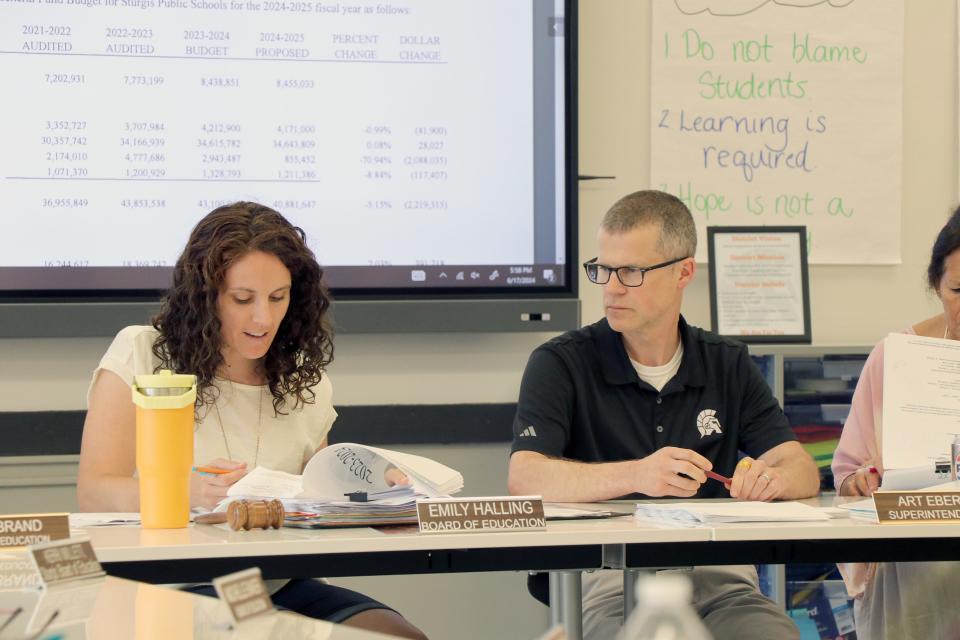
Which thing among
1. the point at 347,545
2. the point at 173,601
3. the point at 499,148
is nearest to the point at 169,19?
the point at 499,148

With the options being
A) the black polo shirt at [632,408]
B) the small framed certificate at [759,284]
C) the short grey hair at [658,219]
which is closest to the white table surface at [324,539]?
the black polo shirt at [632,408]

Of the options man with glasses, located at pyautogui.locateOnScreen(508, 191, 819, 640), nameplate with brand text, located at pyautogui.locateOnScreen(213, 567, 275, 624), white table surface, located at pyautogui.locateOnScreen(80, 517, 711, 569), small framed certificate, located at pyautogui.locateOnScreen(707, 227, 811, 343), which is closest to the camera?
nameplate with brand text, located at pyautogui.locateOnScreen(213, 567, 275, 624)

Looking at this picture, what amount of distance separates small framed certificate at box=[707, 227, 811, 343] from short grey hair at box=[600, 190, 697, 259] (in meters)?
0.69

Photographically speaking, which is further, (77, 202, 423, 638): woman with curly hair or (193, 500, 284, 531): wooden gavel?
(77, 202, 423, 638): woman with curly hair

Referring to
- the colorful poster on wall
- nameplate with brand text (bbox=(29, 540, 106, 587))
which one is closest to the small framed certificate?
the colorful poster on wall

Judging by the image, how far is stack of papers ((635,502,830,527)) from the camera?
5.66ft

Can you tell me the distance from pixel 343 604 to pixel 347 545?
1.36ft

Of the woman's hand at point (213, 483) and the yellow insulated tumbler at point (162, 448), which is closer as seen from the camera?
the yellow insulated tumbler at point (162, 448)

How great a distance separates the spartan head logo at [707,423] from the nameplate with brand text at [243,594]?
5.26 feet

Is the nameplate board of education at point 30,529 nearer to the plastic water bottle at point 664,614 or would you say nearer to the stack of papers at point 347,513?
the stack of papers at point 347,513

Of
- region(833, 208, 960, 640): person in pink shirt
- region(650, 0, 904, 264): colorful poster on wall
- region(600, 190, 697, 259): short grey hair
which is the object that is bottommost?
region(833, 208, 960, 640): person in pink shirt

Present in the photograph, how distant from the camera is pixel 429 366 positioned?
10.3 feet

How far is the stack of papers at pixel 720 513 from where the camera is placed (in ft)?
5.66

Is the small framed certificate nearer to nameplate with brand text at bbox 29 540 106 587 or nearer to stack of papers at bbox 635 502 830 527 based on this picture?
stack of papers at bbox 635 502 830 527
